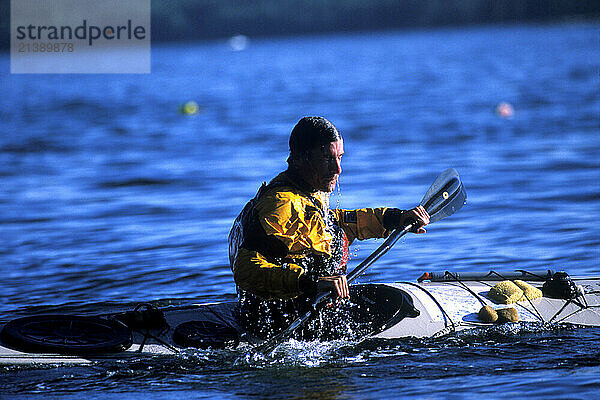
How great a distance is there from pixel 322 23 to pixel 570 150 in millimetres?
57128

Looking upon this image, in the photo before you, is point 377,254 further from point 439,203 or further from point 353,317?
point 439,203

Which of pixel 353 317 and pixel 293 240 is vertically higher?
pixel 293 240

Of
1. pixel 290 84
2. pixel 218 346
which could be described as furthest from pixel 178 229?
pixel 290 84

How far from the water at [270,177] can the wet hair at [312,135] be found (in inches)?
40.5

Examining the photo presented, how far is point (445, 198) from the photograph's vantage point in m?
5.98

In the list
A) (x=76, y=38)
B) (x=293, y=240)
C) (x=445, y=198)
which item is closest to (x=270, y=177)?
(x=445, y=198)

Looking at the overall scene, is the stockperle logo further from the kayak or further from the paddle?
the kayak

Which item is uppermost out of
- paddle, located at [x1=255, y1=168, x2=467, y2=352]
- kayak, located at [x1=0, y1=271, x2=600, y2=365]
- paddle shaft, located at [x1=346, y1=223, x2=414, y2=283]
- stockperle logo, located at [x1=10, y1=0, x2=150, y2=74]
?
stockperle logo, located at [x1=10, y1=0, x2=150, y2=74]

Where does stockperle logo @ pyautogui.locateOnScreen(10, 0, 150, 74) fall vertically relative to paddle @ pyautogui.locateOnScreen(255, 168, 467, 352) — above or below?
above

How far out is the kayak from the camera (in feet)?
16.2

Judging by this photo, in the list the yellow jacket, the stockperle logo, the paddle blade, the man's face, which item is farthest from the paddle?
the stockperle logo

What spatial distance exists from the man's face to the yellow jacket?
0.25 feet

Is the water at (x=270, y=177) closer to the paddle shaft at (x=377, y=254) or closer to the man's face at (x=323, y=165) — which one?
the paddle shaft at (x=377, y=254)

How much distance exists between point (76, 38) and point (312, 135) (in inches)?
1900
